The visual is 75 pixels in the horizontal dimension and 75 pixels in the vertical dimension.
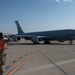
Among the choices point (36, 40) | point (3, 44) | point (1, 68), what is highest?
point (3, 44)

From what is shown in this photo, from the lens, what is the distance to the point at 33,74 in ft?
29.4

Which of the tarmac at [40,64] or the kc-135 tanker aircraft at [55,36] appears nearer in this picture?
the tarmac at [40,64]

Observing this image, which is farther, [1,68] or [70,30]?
[70,30]

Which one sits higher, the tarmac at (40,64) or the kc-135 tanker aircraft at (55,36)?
the tarmac at (40,64)

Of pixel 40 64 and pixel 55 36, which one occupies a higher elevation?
pixel 40 64

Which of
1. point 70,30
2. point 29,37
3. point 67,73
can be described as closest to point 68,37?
point 70,30

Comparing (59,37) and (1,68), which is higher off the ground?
(1,68)

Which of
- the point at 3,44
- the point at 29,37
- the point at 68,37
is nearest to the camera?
the point at 3,44

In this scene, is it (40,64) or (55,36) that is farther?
(55,36)

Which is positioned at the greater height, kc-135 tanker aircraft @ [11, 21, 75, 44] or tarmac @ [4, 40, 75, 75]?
tarmac @ [4, 40, 75, 75]

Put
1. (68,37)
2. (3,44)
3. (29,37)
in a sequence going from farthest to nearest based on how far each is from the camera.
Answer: (29,37) < (68,37) < (3,44)

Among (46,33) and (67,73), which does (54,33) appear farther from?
(67,73)

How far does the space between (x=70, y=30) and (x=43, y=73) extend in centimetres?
3552

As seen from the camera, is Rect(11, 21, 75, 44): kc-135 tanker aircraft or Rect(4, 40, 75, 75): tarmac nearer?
Rect(4, 40, 75, 75): tarmac
